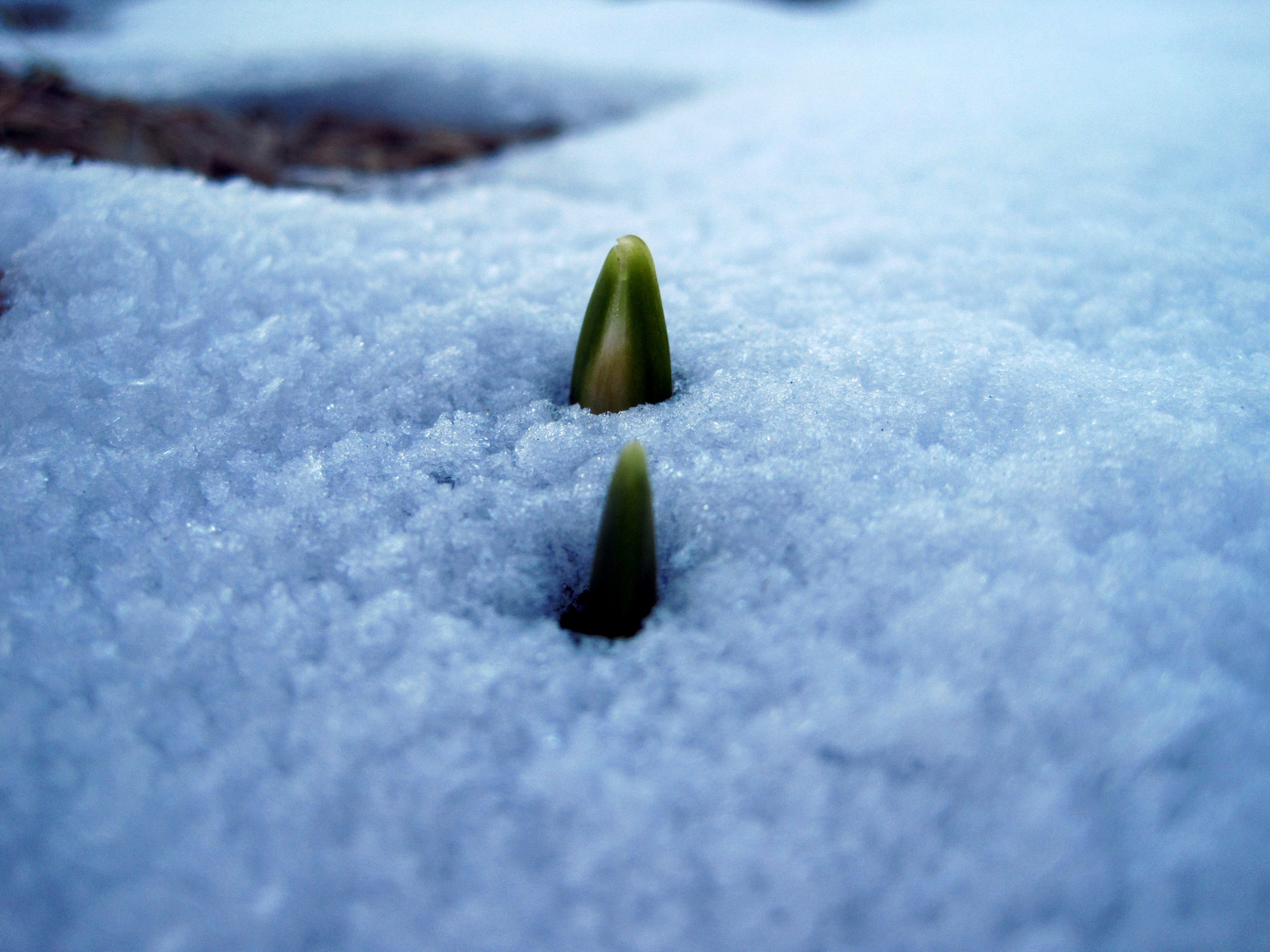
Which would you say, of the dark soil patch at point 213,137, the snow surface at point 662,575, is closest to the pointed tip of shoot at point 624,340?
the snow surface at point 662,575

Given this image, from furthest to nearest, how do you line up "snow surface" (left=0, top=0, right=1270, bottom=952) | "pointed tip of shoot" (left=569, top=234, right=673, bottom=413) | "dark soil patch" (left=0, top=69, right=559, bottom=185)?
"dark soil patch" (left=0, top=69, right=559, bottom=185), "pointed tip of shoot" (left=569, top=234, right=673, bottom=413), "snow surface" (left=0, top=0, right=1270, bottom=952)

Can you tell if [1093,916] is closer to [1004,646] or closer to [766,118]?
[1004,646]

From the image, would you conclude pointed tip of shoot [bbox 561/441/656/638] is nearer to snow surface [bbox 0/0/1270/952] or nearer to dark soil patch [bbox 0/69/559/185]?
snow surface [bbox 0/0/1270/952]

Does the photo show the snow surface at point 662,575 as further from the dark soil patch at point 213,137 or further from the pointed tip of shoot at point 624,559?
the dark soil patch at point 213,137

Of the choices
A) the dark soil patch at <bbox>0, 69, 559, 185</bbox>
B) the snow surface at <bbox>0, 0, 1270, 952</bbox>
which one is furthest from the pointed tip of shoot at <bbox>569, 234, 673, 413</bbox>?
the dark soil patch at <bbox>0, 69, 559, 185</bbox>

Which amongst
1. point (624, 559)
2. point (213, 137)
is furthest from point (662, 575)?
point (213, 137)
